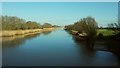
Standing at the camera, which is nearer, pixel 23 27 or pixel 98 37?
pixel 98 37

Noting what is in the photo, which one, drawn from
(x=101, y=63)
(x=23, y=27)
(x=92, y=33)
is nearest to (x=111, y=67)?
(x=101, y=63)

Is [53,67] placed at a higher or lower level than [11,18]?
lower

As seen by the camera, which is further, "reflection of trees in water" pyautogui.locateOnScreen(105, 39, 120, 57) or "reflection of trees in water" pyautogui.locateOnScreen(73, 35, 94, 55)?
"reflection of trees in water" pyautogui.locateOnScreen(73, 35, 94, 55)

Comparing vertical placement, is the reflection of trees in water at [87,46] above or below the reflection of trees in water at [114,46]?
below

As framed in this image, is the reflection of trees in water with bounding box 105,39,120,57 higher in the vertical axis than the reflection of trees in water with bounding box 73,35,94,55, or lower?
higher

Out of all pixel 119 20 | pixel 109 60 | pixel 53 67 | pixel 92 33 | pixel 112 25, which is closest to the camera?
pixel 53 67

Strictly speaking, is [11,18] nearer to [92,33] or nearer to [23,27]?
[23,27]

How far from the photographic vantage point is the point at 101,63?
18.3 ft

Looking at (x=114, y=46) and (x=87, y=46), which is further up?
(x=114, y=46)

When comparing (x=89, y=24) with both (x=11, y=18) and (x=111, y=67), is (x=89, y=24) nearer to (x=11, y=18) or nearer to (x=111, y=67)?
(x=111, y=67)

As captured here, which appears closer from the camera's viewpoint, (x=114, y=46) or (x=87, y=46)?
(x=114, y=46)

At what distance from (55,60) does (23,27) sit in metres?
11.7

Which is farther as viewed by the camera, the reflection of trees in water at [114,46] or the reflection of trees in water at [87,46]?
the reflection of trees in water at [87,46]

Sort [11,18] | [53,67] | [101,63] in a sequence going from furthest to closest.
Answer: [11,18]
[101,63]
[53,67]
